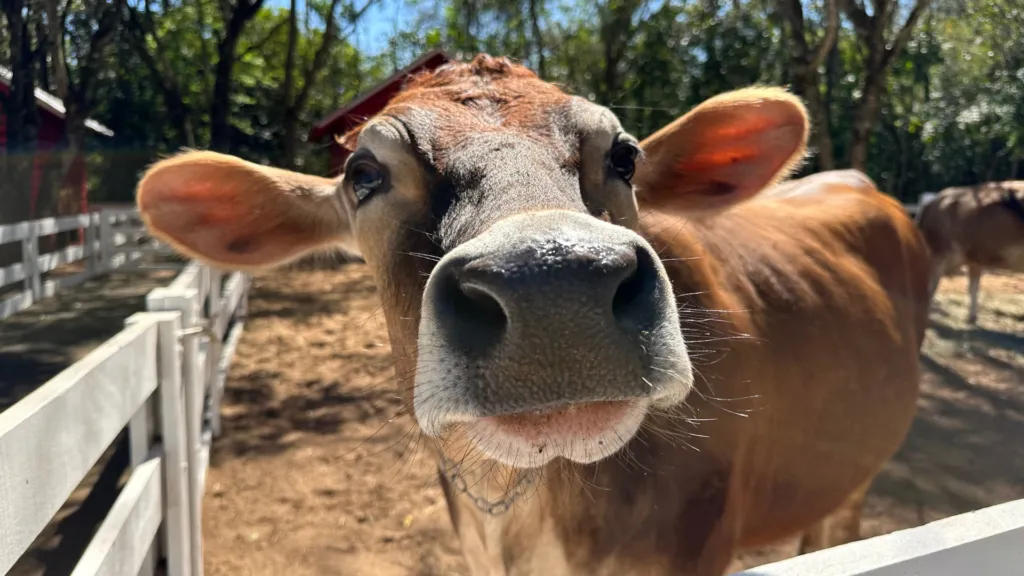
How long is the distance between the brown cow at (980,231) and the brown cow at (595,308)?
8.63 m

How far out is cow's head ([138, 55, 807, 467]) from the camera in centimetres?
129

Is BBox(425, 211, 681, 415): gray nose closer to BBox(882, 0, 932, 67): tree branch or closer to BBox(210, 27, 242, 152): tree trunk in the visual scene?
BBox(882, 0, 932, 67): tree branch

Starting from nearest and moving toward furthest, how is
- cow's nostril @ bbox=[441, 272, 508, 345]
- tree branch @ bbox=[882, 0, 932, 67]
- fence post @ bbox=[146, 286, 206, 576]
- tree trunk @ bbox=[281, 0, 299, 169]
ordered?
cow's nostril @ bbox=[441, 272, 508, 345] < fence post @ bbox=[146, 286, 206, 576] < tree branch @ bbox=[882, 0, 932, 67] < tree trunk @ bbox=[281, 0, 299, 169]

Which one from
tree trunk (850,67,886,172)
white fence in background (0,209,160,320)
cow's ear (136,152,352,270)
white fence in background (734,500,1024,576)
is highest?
tree trunk (850,67,886,172)

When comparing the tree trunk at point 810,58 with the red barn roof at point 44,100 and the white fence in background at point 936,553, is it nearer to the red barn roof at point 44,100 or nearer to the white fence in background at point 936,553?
the white fence in background at point 936,553

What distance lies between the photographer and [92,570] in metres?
1.85

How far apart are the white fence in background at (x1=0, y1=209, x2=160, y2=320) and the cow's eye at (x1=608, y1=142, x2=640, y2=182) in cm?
662

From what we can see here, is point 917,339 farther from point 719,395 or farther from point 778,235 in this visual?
point 719,395

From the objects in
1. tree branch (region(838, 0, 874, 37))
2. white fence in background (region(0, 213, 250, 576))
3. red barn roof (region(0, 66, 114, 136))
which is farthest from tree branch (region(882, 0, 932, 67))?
red barn roof (region(0, 66, 114, 136))

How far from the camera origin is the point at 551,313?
125 centimetres

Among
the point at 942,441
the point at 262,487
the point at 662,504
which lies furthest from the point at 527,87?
the point at 942,441

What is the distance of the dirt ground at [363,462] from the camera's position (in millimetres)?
3951

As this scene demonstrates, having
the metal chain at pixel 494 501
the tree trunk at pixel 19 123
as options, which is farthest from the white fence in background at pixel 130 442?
the tree trunk at pixel 19 123

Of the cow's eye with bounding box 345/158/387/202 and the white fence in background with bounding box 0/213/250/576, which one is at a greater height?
the cow's eye with bounding box 345/158/387/202
